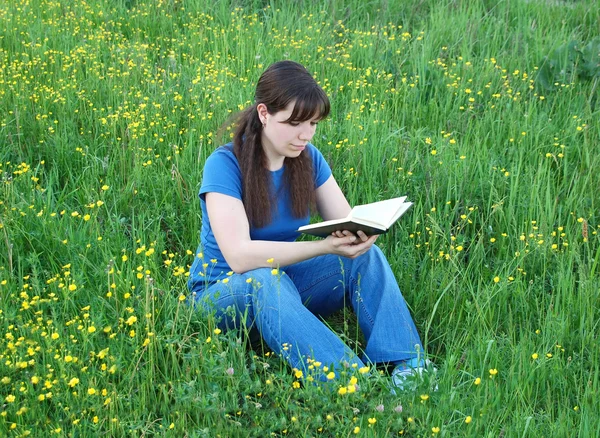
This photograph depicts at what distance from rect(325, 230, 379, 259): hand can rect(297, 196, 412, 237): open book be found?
3cm

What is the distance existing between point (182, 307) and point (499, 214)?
76.2 inches

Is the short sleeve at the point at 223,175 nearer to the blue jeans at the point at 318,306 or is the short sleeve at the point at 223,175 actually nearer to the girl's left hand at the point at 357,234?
the blue jeans at the point at 318,306

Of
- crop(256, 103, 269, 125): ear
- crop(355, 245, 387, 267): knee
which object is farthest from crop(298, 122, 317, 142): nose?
crop(355, 245, 387, 267): knee

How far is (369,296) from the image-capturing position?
3.51 metres

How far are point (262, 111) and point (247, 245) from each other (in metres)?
0.60

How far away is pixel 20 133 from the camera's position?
4895 mm

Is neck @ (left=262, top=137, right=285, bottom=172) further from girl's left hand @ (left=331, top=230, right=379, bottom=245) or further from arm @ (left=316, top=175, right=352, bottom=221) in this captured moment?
girl's left hand @ (left=331, top=230, right=379, bottom=245)

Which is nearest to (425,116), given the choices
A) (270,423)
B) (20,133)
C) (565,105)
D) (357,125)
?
(357,125)

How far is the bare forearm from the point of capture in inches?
132

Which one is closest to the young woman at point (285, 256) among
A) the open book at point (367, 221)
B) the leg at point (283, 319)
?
the leg at point (283, 319)

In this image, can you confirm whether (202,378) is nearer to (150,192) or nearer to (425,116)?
(150,192)

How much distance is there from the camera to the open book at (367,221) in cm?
304

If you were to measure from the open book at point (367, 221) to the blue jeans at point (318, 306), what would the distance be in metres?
0.27

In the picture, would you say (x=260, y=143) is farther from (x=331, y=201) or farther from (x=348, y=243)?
(x=348, y=243)
